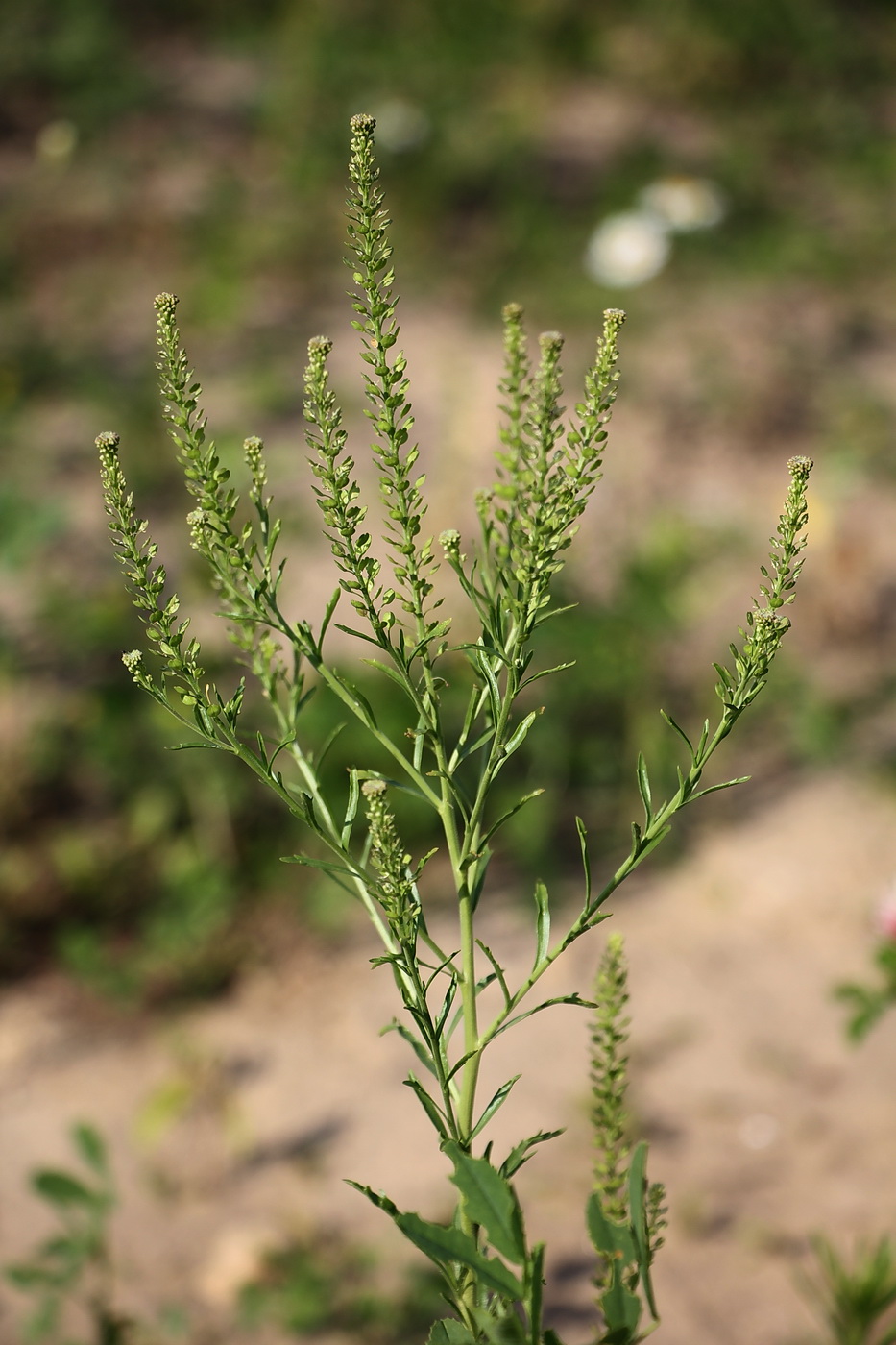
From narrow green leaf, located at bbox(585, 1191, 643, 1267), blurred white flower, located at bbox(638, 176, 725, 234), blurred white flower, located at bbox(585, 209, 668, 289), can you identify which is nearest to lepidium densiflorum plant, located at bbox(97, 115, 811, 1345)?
→ narrow green leaf, located at bbox(585, 1191, 643, 1267)

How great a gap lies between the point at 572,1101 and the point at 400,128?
13.3ft

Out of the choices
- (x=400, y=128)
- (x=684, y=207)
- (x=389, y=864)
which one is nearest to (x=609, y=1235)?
(x=389, y=864)

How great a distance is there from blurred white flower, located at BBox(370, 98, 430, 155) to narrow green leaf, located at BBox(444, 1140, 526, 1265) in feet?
14.7

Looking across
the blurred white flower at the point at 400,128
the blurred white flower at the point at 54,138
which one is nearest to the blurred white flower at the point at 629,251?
the blurred white flower at the point at 400,128

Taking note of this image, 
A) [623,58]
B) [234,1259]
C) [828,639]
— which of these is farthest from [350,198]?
[623,58]

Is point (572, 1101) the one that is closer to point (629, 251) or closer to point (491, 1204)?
point (491, 1204)

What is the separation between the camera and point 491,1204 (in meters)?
0.79

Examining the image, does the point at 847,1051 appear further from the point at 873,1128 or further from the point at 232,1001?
the point at 232,1001

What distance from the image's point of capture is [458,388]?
403 centimetres

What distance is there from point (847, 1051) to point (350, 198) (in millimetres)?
1932

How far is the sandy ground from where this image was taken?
6.18 ft

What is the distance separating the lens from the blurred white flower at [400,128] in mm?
4820

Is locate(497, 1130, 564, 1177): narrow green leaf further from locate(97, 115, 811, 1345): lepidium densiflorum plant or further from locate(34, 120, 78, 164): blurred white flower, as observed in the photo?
locate(34, 120, 78, 164): blurred white flower

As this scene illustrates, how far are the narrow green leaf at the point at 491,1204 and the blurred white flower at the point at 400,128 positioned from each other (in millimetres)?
4485
